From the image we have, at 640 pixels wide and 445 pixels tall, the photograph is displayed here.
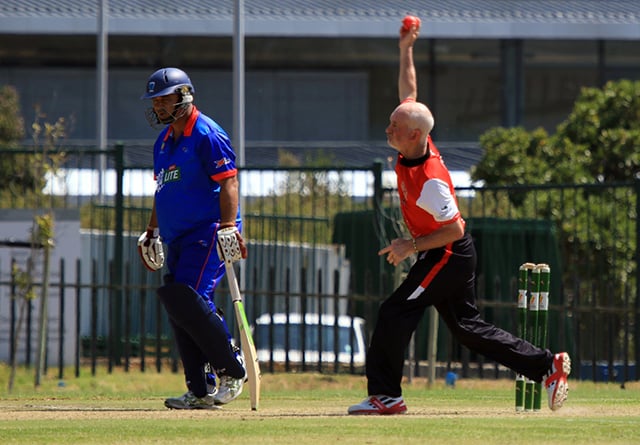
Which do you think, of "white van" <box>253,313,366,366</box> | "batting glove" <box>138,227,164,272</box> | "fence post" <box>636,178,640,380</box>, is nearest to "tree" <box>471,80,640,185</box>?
"white van" <box>253,313,366,366</box>

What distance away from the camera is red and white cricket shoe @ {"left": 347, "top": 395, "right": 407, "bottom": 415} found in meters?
8.31

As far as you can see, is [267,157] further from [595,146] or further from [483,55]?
[595,146]

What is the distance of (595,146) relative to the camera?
22.0m

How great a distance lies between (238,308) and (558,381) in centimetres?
186

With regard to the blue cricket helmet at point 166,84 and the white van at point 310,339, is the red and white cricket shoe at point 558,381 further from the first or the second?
the white van at point 310,339

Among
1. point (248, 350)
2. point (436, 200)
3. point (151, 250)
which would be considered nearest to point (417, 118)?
point (436, 200)

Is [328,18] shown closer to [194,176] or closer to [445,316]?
[194,176]

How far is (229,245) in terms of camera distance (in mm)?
8617

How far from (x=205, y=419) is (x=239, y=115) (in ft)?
42.5

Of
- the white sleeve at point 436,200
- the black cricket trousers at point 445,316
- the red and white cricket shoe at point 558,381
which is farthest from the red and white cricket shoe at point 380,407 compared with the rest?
the white sleeve at point 436,200

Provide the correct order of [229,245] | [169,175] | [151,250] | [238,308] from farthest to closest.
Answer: [151,250]
[169,175]
[238,308]
[229,245]

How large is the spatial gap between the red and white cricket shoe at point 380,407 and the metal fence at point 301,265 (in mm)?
5887

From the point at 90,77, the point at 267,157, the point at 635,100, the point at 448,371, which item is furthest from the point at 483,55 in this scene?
the point at 448,371

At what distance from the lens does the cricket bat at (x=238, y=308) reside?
862 cm
